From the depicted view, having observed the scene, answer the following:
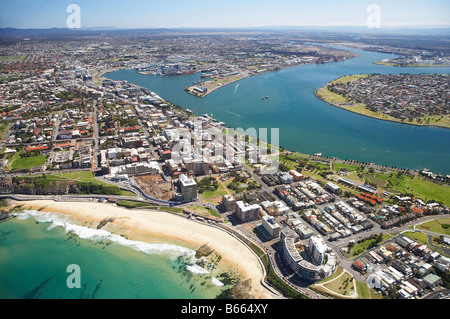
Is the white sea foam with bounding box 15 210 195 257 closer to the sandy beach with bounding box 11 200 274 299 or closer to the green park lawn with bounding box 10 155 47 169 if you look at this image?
the sandy beach with bounding box 11 200 274 299

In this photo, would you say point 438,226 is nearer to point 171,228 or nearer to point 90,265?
point 171,228

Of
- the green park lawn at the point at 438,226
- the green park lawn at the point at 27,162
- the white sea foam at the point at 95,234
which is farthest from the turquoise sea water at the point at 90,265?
the green park lawn at the point at 438,226

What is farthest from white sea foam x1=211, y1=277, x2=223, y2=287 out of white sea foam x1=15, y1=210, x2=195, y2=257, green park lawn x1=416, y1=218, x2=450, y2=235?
green park lawn x1=416, y1=218, x2=450, y2=235

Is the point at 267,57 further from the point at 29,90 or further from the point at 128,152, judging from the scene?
the point at 128,152

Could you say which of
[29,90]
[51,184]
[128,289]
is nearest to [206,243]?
[128,289]

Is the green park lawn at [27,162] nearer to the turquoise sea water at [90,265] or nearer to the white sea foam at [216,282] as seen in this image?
the turquoise sea water at [90,265]
